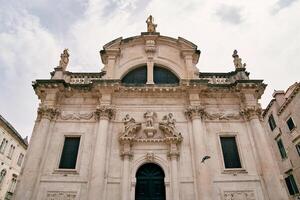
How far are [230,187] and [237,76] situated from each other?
7.28m

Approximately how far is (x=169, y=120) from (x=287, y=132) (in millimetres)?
14332

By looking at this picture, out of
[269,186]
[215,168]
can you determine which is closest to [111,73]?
[215,168]

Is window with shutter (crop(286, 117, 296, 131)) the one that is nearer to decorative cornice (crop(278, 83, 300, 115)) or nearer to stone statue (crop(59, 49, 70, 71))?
decorative cornice (crop(278, 83, 300, 115))

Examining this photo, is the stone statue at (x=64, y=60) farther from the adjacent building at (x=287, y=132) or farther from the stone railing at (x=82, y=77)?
the adjacent building at (x=287, y=132)

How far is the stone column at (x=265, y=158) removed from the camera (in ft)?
36.5

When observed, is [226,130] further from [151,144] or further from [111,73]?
[111,73]

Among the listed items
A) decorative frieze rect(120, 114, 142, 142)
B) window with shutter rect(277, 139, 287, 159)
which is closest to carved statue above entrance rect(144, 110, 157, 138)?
decorative frieze rect(120, 114, 142, 142)

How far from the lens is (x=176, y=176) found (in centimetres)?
1174

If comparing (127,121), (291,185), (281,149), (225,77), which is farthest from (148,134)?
(281,149)

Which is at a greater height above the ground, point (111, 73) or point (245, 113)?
point (111, 73)

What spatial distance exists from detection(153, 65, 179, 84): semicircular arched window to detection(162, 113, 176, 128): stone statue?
2.92 m

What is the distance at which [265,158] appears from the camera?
12000mm

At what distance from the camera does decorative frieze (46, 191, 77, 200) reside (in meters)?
11.3

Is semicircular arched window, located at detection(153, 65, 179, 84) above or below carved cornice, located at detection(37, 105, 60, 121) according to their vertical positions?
above
